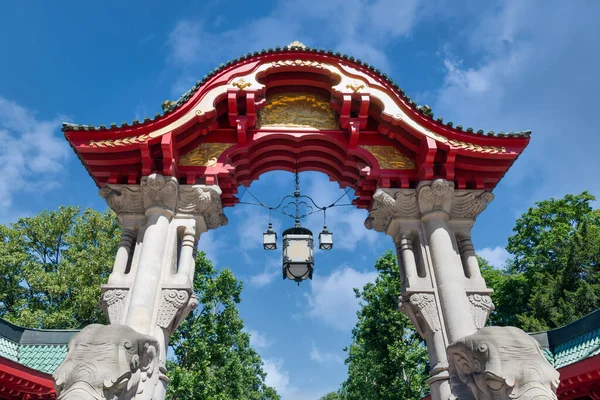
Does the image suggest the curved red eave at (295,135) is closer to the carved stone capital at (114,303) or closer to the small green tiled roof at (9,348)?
Result: the carved stone capital at (114,303)

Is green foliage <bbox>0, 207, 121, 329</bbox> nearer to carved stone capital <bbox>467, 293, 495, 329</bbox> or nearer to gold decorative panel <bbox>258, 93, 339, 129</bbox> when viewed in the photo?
gold decorative panel <bbox>258, 93, 339, 129</bbox>

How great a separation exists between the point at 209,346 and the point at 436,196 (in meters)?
15.4

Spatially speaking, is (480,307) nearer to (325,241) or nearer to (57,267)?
(325,241)

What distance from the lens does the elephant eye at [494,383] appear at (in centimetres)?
411

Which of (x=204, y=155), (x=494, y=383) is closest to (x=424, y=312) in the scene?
(x=494, y=383)

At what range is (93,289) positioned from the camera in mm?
20938

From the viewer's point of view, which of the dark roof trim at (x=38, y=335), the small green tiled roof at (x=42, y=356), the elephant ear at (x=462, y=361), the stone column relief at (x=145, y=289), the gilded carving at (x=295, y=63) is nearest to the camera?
the stone column relief at (x=145, y=289)

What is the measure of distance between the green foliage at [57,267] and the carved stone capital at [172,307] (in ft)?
53.9

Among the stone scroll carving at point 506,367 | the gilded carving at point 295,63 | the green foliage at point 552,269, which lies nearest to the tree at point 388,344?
the green foliage at point 552,269

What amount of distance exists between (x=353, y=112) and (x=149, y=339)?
5805 millimetres

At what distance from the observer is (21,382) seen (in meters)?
7.26

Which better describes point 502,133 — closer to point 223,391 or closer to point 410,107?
point 410,107

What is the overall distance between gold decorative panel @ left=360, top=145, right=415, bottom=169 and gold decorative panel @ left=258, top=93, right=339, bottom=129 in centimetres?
96

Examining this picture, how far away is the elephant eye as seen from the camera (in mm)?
4109
